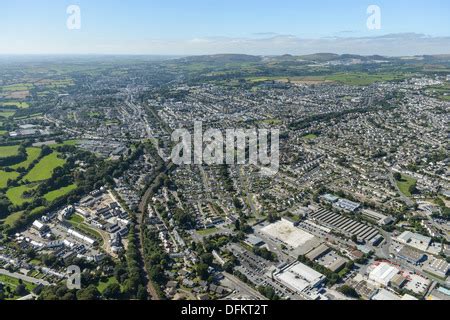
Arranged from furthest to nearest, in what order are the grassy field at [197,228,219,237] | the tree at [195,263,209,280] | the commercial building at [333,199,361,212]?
the commercial building at [333,199,361,212] → the grassy field at [197,228,219,237] → the tree at [195,263,209,280]

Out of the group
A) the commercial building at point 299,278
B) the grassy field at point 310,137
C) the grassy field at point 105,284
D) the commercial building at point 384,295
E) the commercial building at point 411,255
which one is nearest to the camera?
the commercial building at point 384,295

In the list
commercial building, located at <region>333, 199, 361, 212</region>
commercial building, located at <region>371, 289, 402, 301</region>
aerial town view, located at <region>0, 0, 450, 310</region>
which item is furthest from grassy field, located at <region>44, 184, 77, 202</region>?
commercial building, located at <region>371, 289, 402, 301</region>

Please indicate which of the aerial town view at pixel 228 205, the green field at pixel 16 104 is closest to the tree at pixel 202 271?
the aerial town view at pixel 228 205

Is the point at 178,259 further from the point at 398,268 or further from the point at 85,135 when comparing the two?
the point at 85,135

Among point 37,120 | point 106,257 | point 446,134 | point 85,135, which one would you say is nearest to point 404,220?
point 106,257

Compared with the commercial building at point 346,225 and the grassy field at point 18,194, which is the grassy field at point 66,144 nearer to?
Answer: the grassy field at point 18,194

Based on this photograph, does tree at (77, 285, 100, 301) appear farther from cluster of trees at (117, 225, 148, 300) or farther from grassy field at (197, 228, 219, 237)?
grassy field at (197, 228, 219, 237)

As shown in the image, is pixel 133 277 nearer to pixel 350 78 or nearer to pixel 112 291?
pixel 112 291
